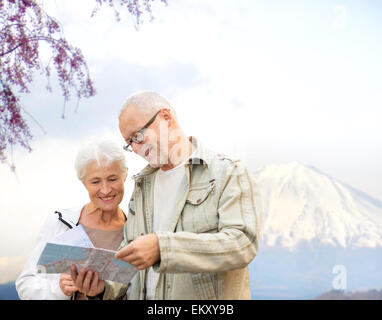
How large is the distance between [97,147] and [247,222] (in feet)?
2.49

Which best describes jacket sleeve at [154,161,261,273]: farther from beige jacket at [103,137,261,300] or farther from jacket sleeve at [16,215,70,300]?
jacket sleeve at [16,215,70,300]

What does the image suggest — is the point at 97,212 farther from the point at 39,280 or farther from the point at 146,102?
the point at 146,102

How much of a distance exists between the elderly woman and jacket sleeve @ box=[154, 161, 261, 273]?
54 cm

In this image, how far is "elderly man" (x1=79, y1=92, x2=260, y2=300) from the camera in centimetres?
133

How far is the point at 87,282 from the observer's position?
1.63 metres

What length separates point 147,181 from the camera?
1.82m

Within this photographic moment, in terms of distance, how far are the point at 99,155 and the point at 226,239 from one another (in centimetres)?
74

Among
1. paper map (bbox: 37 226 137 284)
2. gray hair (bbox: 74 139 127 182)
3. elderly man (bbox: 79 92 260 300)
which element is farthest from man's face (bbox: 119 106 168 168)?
paper map (bbox: 37 226 137 284)

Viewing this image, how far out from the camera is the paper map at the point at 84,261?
145 centimetres

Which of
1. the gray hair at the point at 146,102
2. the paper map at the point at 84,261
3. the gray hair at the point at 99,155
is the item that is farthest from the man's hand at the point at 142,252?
the gray hair at the point at 99,155

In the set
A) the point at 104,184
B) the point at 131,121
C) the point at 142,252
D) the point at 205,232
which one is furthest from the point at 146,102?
the point at 142,252

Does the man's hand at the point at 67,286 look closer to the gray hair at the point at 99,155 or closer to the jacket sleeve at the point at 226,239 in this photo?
the gray hair at the point at 99,155
